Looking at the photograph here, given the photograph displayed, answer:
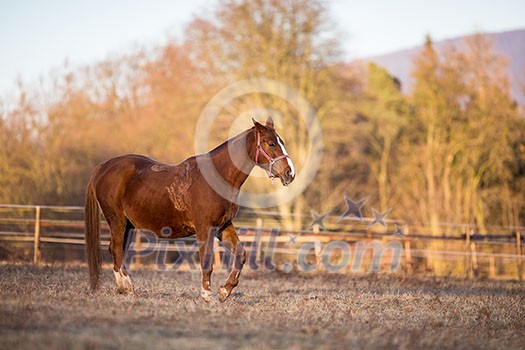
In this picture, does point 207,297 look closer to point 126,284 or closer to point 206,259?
point 206,259

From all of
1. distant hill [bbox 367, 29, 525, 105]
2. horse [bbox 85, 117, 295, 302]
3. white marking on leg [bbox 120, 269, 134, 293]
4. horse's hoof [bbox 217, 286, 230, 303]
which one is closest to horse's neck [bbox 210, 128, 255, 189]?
horse [bbox 85, 117, 295, 302]

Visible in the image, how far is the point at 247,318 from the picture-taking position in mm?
6551

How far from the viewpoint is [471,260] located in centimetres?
1850

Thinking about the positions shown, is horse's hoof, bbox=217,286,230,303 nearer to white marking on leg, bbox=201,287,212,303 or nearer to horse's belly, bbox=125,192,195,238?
white marking on leg, bbox=201,287,212,303

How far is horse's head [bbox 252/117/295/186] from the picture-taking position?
7.74m

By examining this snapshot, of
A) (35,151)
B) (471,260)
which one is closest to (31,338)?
(471,260)

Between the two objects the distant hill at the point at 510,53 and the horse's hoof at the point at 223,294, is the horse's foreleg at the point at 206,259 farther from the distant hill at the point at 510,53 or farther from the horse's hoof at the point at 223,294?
the distant hill at the point at 510,53

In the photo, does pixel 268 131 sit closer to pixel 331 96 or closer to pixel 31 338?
pixel 31 338

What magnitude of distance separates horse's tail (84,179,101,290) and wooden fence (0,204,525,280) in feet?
23.4

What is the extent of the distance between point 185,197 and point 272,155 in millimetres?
1175

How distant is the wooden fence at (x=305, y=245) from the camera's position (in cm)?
1666

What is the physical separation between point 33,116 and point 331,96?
1048 centimetres

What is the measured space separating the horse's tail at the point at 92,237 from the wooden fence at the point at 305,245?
23.4 ft

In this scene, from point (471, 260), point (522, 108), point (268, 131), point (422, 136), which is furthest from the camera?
point (422, 136)
